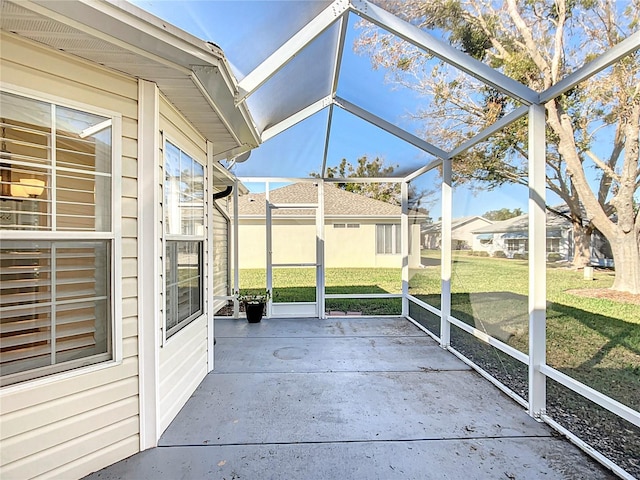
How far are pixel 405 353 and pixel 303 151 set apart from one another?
3.57m

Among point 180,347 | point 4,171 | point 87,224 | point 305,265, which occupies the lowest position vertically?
point 180,347

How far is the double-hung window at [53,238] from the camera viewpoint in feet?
5.78

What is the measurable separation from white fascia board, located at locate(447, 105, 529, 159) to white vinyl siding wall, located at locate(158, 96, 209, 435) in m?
2.92

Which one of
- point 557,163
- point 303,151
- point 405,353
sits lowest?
point 405,353

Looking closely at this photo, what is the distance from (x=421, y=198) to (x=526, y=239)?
8.78 ft

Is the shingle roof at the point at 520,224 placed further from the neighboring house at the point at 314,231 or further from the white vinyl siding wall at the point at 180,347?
the white vinyl siding wall at the point at 180,347

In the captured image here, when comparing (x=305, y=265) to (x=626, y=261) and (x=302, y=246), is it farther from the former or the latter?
(x=626, y=261)

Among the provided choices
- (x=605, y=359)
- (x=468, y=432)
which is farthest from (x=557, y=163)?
(x=468, y=432)

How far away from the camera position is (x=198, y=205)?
3.36 m

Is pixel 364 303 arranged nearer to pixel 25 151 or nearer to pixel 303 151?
pixel 303 151

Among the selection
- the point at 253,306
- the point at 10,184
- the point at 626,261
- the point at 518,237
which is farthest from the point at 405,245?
the point at 10,184

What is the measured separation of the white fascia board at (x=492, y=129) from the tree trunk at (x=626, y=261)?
125cm

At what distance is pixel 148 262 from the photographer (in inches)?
90.6

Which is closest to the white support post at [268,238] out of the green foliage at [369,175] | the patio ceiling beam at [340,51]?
the green foliage at [369,175]
